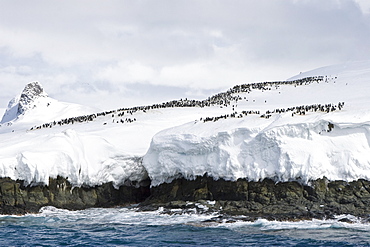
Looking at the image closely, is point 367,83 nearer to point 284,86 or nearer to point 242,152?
point 284,86

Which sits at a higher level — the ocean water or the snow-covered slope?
the snow-covered slope

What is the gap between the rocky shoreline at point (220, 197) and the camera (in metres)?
21.4

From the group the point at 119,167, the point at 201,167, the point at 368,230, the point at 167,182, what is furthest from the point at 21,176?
the point at 368,230

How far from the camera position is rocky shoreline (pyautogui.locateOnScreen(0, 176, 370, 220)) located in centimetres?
2139

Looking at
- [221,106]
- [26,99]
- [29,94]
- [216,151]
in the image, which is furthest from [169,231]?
[29,94]

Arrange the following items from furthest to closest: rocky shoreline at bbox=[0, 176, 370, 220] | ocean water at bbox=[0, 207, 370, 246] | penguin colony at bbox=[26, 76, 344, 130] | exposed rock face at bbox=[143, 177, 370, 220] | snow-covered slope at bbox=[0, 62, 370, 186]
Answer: penguin colony at bbox=[26, 76, 344, 130]
snow-covered slope at bbox=[0, 62, 370, 186]
rocky shoreline at bbox=[0, 176, 370, 220]
exposed rock face at bbox=[143, 177, 370, 220]
ocean water at bbox=[0, 207, 370, 246]

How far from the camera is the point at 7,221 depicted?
21766 mm

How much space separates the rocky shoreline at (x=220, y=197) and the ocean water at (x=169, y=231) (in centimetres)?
91

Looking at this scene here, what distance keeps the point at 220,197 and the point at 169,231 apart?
5.26 meters

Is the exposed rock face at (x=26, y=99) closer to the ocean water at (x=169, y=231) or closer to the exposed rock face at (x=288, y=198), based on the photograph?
the ocean water at (x=169, y=231)

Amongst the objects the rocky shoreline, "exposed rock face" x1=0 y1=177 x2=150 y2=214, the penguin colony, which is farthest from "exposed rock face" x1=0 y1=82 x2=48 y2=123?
the rocky shoreline

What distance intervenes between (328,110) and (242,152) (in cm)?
606

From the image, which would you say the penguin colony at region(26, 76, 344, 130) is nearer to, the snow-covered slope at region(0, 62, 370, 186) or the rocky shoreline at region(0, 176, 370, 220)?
the snow-covered slope at region(0, 62, 370, 186)

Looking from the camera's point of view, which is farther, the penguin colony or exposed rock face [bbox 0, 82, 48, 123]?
exposed rock face [bbox 0, 82, 48, 123]
